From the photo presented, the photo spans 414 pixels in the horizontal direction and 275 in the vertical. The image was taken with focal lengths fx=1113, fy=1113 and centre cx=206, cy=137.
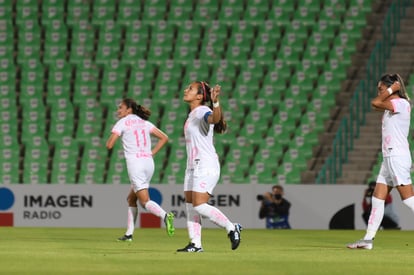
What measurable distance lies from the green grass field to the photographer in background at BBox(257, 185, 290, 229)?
3.44 metres

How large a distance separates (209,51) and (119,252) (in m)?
14.0

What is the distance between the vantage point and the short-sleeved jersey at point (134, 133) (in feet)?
50.3

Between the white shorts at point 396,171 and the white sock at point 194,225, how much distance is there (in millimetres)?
2404

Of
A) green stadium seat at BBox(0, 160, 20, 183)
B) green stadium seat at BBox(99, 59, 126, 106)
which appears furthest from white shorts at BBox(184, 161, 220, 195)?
green stadium seat at BBox(99, 59, 126, 106)

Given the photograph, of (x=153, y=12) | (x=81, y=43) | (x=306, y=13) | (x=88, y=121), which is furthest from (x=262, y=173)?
(x=81, y=43)

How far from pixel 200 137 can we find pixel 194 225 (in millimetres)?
1007

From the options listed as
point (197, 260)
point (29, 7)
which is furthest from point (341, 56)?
point (197, 260)

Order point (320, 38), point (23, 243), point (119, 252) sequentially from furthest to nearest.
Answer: point (320, 38)
point (23, 243)
point (119, 252)

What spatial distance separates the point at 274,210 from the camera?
21.1 metres

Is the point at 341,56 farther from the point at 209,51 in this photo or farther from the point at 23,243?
the point at 23,243

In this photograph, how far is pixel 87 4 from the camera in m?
26.7

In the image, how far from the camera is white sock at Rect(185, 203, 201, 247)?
1211 centimetres

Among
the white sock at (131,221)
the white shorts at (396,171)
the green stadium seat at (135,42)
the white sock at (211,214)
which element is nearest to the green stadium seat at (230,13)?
the green stadium seat at (135,42)

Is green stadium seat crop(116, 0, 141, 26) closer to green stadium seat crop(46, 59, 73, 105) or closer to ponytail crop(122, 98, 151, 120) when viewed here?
green stadium seat crop(46, 59, 73, 105)
